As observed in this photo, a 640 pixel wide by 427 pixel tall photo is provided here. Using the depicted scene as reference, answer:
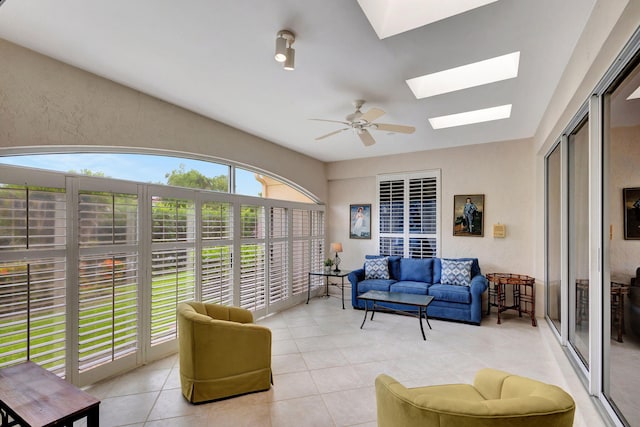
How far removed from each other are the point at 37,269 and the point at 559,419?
137 inches

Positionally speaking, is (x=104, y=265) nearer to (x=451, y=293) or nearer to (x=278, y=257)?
(x=278, y=257)

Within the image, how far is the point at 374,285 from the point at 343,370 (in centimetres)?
237

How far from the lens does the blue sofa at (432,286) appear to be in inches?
181

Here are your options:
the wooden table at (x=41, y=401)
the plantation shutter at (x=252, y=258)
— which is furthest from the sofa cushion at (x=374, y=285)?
the wooden table at (x=41, y=401)

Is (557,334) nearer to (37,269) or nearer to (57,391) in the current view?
(57,391)

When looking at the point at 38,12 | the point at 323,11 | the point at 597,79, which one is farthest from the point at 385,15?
the point at 38,12

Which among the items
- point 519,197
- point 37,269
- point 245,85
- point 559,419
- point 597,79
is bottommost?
point 559,419

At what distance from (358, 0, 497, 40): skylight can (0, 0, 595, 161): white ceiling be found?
0.05 m

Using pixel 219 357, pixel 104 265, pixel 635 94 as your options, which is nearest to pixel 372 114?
pixel 635 94

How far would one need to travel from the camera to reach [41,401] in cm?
171

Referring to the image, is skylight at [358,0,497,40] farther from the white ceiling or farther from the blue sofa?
the blue sofa

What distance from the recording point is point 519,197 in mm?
5066

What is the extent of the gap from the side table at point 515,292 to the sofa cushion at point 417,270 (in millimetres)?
936

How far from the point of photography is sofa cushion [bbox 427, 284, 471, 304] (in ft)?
15.2
